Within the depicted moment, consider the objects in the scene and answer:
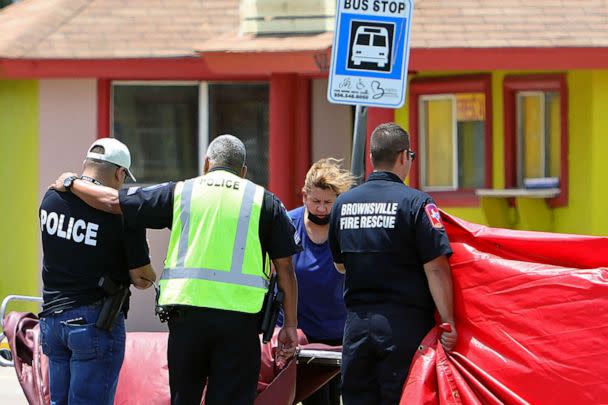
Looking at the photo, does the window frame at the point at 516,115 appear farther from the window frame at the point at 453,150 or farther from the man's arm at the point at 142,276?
the man's arm at the point at 142,276

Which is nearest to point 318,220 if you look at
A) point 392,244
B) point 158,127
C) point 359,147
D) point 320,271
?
point 320,271

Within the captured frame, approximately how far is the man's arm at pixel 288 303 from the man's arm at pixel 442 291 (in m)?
0.76

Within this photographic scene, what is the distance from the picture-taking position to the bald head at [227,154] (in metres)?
6.45

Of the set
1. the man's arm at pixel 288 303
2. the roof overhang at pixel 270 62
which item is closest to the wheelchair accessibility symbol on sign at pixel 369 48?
the man's arm at pixel 288 303

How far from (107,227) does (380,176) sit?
1471mm

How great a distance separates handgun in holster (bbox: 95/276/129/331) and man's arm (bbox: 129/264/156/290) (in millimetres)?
98

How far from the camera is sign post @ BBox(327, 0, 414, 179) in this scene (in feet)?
25.4

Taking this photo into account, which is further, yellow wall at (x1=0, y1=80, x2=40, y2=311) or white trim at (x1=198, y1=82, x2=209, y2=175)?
yellow wall at (x1=0, y1=80, x2=40, y2=311)

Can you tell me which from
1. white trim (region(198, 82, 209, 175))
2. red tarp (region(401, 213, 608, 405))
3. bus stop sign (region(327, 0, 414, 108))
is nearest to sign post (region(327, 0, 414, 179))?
bus stop sign (region(327, 0, 414, 108))

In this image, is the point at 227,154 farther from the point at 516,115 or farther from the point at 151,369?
the point at 516,115

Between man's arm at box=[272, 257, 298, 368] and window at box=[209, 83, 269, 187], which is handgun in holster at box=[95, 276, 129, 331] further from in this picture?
window at box=[209, 83, 269, 187]

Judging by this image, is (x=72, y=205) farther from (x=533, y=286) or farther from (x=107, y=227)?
(x=533, y=286)

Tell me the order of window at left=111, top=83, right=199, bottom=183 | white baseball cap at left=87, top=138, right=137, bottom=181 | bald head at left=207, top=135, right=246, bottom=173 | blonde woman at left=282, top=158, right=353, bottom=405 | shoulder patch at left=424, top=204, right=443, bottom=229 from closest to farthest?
shoulder patch at left=424, top=204, right=443, bottom=229 < bald head at left=207, top=135, right=246, bottom=173 < white baseball cap at left=87, top=138, right=137, bottom=181 < blonde woman at left=282, top=158, right=353, bottom=405 < window at left=111, top=83, right=199, bottom=183

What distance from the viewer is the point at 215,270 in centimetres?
621
